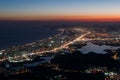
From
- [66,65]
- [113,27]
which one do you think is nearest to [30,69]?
[66,65]

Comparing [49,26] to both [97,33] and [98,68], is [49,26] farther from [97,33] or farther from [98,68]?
[98,68]

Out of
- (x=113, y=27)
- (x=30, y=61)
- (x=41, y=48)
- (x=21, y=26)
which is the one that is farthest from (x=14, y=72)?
(x=21, y=26)

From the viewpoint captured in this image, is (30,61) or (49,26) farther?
(49,26)

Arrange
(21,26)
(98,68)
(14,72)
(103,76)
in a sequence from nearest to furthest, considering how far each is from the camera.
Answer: (103,76)
(14,72)
(98,68)
(21,26)

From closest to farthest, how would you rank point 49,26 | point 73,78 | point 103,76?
point 73,78, point 103,76, point 49,26

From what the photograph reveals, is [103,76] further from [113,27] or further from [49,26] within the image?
[49,26]

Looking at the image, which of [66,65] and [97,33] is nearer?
[66,65]

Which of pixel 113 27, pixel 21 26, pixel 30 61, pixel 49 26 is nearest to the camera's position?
pixel 30 61

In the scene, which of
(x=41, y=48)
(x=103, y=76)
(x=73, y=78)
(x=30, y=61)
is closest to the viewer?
(x=73, y=78)
